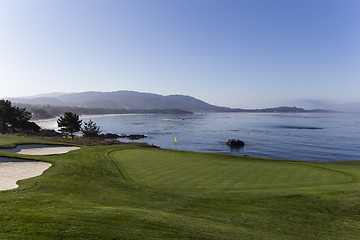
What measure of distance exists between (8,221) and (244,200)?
1007cm

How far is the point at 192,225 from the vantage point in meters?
8.09

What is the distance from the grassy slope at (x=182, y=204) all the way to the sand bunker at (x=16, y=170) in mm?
1058

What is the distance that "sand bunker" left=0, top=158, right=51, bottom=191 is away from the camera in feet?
44.5

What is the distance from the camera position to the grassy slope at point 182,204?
7273 millimetres

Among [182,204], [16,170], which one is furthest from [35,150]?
[182,204]

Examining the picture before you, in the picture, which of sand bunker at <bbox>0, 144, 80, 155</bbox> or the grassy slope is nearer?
the grassy slope

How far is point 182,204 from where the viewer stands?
10.8m

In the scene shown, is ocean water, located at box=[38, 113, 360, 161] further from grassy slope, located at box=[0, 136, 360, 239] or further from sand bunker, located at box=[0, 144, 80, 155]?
grassy slope, located at box=[0, 136, 360, 239]

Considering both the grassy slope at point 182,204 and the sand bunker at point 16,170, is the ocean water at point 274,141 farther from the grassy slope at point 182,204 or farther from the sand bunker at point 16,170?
the sand bunker at point 16,170

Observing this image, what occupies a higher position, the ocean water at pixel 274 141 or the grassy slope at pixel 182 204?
the grassy slope at pixel 182 204

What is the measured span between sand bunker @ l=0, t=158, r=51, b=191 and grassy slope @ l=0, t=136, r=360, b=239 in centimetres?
106

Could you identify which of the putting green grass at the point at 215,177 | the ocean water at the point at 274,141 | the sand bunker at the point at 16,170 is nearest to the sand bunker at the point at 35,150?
the sand bunker at the point at 16,170

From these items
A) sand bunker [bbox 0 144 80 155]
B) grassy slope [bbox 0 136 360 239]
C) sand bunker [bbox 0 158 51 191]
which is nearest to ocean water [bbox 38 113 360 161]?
sand bunker [bbox 0 144 80 155]

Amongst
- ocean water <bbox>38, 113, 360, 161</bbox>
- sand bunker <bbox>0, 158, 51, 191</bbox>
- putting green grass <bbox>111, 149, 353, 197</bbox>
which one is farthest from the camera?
ocean water <bbox>38, 113, 360, 161</bbox>
